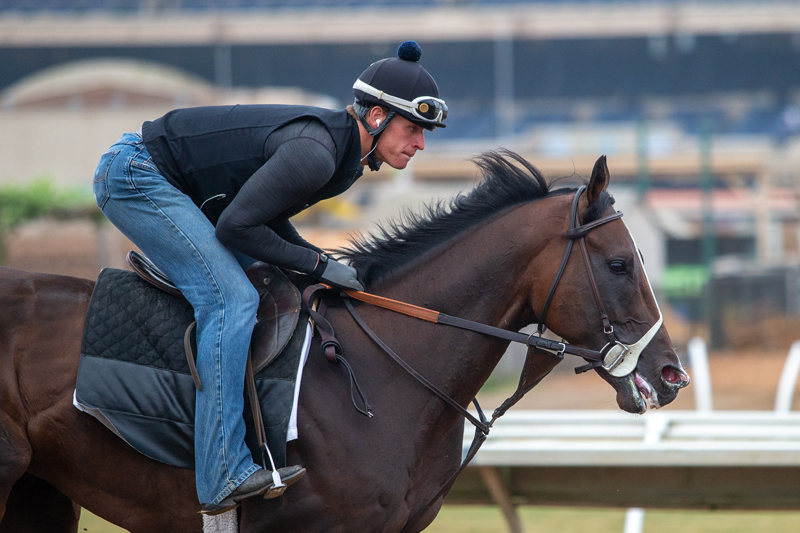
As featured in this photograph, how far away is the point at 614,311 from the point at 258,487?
1.43 m

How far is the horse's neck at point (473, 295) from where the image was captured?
3.01m

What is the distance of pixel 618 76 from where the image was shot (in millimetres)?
48312

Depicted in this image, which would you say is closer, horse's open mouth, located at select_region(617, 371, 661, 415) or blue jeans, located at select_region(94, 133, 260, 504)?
blue jeans, located at select_region(94, 133, 260, 504)

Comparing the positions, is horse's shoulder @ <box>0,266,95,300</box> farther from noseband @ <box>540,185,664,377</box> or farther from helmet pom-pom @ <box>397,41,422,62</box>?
noseband @ <box>540,185,664,377</box>

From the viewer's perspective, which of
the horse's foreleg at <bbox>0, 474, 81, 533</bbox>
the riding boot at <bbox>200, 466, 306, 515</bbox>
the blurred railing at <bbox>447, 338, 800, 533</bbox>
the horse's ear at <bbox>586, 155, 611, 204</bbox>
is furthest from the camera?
the blurred railing at <bbox>447, 338, 800, 533</bbox>

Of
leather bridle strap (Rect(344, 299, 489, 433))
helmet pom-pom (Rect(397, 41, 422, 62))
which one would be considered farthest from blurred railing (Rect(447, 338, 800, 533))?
helmet pom-pom (Rect(397, 41, 422, 62))

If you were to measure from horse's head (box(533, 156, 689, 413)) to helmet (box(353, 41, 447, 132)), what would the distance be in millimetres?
656

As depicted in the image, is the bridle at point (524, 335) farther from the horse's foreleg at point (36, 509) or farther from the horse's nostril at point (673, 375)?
the horse's foreleg at point (36, 509)

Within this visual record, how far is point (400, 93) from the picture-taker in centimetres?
294

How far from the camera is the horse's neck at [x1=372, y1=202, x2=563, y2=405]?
3.01 meters

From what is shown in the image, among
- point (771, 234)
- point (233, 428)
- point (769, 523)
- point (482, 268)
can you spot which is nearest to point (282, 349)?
point (233, 428)

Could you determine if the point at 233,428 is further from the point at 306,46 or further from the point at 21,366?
the point at 306,46

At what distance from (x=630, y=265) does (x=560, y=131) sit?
115ft

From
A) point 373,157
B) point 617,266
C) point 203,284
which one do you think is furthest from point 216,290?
point 617,266
